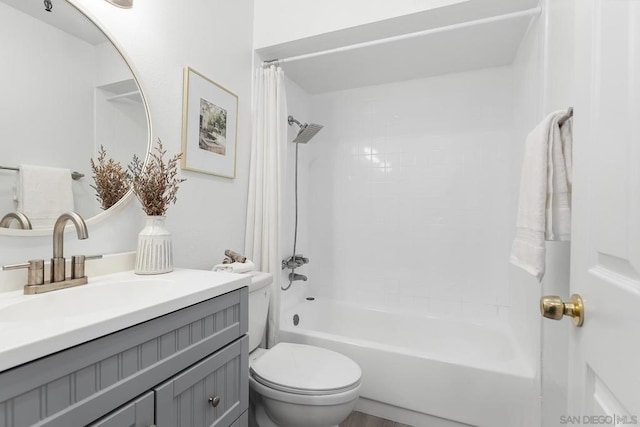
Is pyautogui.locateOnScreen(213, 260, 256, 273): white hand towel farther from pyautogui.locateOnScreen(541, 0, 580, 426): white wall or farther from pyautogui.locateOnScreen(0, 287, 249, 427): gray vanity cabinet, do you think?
pyautogui.locateOnScreen(541, 0, 580, 426): white wall

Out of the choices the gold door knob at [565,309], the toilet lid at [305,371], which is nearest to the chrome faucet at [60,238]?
the toilet lid at [305,371]

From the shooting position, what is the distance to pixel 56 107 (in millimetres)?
1000

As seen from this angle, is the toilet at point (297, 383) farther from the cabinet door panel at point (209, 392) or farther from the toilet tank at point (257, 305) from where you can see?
the cabinet door panel at point (209, 392)

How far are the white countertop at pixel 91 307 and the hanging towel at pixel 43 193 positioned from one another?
0.23m

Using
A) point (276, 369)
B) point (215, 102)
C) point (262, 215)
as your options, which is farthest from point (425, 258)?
point (215, 102)

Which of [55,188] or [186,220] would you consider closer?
[55,188]

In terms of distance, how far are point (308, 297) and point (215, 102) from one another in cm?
175

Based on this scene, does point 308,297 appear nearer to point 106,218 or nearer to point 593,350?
point 106,218

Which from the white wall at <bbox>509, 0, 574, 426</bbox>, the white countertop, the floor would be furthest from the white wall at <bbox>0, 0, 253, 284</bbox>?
the white wall at <bbox>509, 0, 574, 426</bbox>

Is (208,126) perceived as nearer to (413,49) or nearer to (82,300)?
(82,300)

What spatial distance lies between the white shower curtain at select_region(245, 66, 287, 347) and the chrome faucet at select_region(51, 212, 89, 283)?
3.30 ft

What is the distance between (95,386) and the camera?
62 cm

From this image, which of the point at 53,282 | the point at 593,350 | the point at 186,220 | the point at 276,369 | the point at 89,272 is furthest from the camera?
the point at 186,220

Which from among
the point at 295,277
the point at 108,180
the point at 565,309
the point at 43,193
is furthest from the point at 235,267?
the point at 565,309
